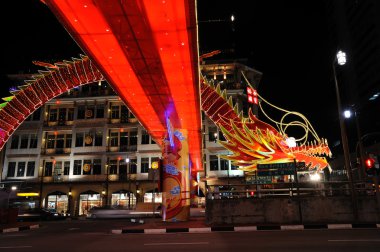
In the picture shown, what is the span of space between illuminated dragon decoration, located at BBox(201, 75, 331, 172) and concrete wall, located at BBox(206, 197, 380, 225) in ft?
16.6

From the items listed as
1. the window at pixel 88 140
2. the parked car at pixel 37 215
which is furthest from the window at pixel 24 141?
the parked car at pixel 37 215

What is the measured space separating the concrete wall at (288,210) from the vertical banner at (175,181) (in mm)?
2610

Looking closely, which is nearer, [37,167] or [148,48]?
[148,48]

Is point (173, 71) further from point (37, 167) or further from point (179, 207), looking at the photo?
point (37, 167)

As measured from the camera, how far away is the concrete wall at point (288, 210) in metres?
15.7

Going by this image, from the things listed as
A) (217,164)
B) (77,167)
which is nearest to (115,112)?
(77,167)

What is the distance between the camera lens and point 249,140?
21.4 metres

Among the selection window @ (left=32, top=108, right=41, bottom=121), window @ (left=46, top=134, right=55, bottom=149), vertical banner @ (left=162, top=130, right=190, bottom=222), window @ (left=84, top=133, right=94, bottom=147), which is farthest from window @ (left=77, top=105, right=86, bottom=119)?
vertical banner @ (left=162, top=130, right=190, bottom=222)

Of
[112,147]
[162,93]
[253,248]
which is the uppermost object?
[112,147]

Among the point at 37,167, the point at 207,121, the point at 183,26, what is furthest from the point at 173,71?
the point at 37,167

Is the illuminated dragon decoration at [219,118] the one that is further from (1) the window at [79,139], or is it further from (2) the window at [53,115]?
(2) the window at [53,115]

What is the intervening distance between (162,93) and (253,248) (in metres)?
8.99

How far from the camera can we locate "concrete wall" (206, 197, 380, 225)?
51.6 ft

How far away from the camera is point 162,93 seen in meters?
16.0
